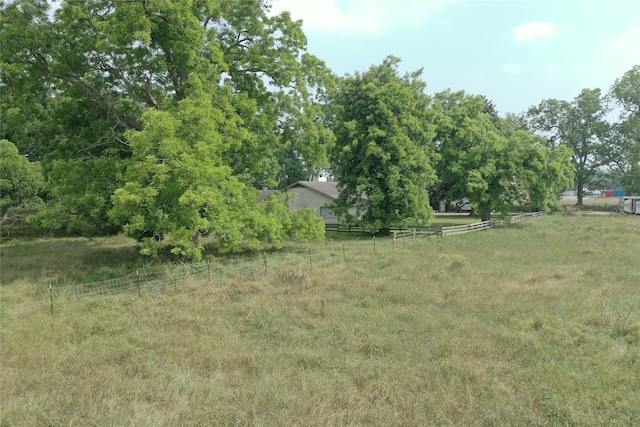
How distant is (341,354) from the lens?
8.58 meters

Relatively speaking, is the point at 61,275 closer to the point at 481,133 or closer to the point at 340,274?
the point at 340,274

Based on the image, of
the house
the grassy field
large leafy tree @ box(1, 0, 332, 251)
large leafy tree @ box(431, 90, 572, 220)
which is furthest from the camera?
the house

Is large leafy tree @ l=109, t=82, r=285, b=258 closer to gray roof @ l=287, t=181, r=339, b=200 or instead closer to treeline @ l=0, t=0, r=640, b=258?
treeline @ l=0, t=0, r=640, b=258

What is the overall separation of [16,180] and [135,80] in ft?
59.2

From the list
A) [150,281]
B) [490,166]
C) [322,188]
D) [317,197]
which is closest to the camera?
[150,281]

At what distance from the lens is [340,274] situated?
17016mm

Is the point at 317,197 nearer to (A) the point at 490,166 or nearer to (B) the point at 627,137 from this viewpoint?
(A) the point at 490,166

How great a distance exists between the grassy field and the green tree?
65.6 feet

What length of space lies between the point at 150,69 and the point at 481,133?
3463 cm

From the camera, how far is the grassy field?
21.0 feet

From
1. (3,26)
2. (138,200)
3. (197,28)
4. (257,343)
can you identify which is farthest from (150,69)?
(257,343)

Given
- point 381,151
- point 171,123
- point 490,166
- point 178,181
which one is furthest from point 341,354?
point 490,166

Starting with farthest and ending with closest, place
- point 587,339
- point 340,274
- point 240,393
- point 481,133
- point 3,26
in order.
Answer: point 481,133
point 3,26
point 340,274
point 587,339
point 240,393

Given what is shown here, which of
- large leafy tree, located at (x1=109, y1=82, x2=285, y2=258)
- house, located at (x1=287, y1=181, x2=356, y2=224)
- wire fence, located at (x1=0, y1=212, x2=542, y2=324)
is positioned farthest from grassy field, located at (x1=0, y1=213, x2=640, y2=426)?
house, located at (x1=287, y1=181, x2=356, y2=224)
